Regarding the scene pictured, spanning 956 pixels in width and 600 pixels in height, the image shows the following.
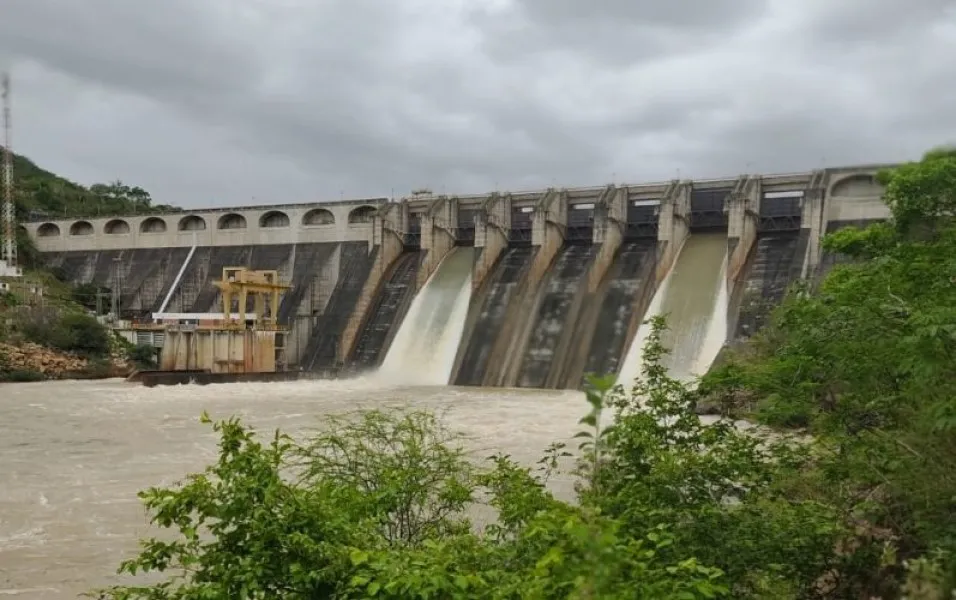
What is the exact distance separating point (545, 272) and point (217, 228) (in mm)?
17173

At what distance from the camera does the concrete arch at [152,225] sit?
35844mm

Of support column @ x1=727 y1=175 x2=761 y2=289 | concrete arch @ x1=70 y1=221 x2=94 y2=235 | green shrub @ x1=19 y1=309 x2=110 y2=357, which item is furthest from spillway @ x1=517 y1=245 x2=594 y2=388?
concrete arch @ x1=70 y1=221 x2=94 y2=235

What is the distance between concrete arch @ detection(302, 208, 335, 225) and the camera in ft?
104

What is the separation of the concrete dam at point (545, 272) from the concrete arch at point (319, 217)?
0.06 meters

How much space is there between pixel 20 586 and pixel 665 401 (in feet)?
18.1

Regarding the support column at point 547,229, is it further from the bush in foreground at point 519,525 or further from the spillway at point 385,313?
the bush in foreground at point 519,525

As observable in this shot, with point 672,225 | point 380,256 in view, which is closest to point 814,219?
point 672,225

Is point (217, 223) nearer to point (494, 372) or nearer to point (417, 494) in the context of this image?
point (494, 372)

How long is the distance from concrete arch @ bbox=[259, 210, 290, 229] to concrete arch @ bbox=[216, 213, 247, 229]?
102 cm

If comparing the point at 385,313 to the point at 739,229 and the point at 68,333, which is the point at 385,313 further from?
the point at 68,333

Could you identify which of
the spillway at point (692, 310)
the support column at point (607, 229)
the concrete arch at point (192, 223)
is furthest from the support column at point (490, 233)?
the concrete arch at point (192, 223)

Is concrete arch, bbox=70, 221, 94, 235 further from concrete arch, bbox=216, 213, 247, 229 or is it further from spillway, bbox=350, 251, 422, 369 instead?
spillway, bbox=350, 251, 422, 369

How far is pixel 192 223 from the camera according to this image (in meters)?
35.3

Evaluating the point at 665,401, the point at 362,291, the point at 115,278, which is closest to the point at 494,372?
the point at 362,291
